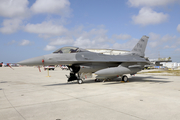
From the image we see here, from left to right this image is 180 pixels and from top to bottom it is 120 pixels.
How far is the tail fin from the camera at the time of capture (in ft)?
48.0

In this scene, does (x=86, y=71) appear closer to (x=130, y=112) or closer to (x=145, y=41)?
(x=130, y=112)

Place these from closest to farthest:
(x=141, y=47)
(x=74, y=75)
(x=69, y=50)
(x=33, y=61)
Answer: (x=33, y=61) < (x=69, y=50) < (x=74, y=75) < (x=141, y=47)

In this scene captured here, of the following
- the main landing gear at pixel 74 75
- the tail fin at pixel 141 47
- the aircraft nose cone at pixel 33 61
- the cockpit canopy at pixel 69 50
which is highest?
the tail fin at pixel 141 47

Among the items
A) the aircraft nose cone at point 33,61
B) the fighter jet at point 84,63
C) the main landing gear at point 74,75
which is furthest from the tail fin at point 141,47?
the aircraft nose cone at point 33,61

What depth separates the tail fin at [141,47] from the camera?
48.0ft

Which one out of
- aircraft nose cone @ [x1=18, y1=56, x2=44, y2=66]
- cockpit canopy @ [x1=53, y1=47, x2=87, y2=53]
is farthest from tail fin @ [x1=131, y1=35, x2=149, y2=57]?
aircraft nose cone @ [x1=18, y1=56, x2=44, y2=66]

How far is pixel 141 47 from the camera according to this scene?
1490 cm

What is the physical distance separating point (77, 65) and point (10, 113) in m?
6.65

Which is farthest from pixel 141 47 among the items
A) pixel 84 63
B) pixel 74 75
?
pixel 74 75

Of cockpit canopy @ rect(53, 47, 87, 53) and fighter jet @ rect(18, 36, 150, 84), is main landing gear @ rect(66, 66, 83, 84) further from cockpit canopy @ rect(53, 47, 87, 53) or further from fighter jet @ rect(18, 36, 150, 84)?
cockpit canopy @ rect(53, 47, 87, 53)

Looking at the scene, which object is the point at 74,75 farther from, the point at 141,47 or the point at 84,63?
the point at 141,47

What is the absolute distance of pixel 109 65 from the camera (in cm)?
1156

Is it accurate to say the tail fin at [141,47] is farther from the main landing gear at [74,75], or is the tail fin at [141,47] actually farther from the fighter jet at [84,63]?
the main landing gear at [74,75]

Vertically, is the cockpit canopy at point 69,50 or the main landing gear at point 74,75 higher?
the cockpit canopy at point 69,50
